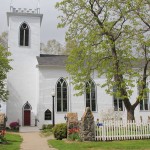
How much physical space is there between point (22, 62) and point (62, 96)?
699 cm

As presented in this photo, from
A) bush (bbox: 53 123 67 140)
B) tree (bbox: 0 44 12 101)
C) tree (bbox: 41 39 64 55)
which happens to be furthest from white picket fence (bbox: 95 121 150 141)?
tree (bbox: 41 39 64 55)

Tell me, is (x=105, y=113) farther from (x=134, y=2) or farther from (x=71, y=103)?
(x=134, y=2)

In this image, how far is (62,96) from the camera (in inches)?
1329

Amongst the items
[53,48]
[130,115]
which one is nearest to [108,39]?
[130,115]

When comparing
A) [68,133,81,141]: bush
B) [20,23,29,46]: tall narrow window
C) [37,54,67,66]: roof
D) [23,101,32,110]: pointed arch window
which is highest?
[20,23,29,46]: tall narrow window

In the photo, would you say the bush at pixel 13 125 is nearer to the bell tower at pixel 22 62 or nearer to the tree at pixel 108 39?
the bell tower at pixel 22 62

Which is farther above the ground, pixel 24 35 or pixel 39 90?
pixel 24 35

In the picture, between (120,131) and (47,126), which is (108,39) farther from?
(47,126)

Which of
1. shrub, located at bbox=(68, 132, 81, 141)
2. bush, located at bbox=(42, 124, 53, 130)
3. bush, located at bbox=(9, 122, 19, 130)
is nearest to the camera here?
shrub, located at bbox=(68, 132, 81, 141)

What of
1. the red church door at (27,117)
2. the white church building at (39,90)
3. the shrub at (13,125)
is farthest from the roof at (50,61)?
the shrub at (13,125)

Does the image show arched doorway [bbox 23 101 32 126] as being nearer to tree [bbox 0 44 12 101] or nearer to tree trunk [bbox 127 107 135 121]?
tree [bbox 0 44 12 101]

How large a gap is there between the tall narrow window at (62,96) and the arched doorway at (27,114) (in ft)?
12.8

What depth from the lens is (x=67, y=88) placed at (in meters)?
34.0

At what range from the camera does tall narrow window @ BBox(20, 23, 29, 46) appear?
36.9 meters
